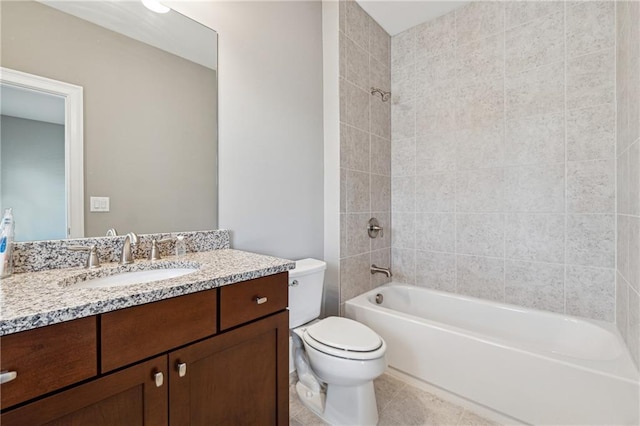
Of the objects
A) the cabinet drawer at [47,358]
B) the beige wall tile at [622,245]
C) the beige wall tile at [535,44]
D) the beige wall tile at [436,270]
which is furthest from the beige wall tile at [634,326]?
the cabinet drawer at [47,358]

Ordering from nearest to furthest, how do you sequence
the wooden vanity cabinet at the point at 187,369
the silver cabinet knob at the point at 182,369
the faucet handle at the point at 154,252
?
the wooden vanity cabinet at the point at 187,369 → the silver cabinet knob at the point at 182,369 → the faucet handle at the point at 154,252

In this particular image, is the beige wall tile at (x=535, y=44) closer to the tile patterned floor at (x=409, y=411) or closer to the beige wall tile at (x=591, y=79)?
the beige wall tile at (x=591, y=79)

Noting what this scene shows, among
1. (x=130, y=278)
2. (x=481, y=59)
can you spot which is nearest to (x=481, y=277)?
(x=481, y=59)

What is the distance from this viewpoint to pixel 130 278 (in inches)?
41.4

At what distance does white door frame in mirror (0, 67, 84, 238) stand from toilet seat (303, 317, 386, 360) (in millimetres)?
1102

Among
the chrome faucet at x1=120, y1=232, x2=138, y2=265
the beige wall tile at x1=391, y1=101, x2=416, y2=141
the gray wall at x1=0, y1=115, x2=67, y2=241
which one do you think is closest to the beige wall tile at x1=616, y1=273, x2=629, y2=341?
the beige wall tile at x1=391, y1=101, x2=416, y2=141

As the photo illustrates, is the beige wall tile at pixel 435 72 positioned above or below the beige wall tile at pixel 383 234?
above

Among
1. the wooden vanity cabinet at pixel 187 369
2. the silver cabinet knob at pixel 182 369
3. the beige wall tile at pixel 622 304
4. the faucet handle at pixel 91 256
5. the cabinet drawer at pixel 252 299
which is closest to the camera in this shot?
the wooden vanity cabinet at pixel 187 369

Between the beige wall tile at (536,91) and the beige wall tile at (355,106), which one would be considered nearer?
the beige wall tile at (536,91)

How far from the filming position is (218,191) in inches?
58.6

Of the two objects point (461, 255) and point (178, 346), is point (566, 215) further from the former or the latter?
point (178, 346)

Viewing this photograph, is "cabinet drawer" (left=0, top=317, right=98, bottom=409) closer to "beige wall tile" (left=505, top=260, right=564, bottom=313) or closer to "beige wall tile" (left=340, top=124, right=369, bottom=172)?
"beige wall tile" (left=340, top=124, right=369, bottom=172)

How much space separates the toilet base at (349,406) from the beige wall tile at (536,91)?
1.97m

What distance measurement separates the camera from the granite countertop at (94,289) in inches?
23.5
